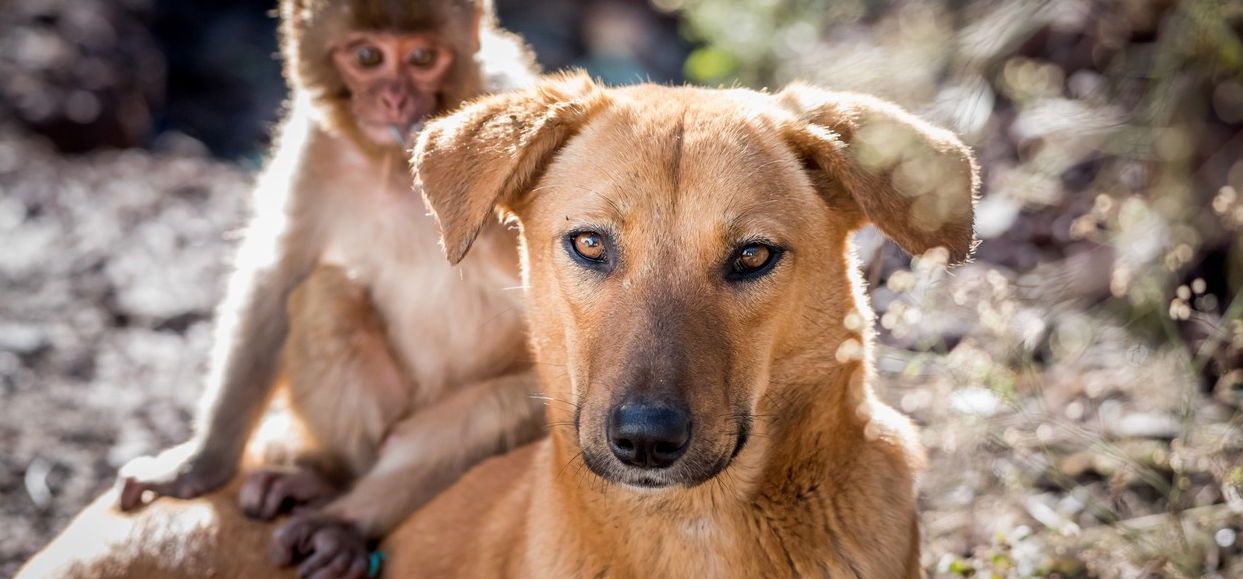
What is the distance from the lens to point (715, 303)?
293 centimetres

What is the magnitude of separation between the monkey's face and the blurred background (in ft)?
3.64

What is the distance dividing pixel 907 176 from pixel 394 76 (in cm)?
217

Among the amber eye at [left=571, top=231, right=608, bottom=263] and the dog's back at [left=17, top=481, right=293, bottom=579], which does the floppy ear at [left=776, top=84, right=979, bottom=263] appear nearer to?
the amber eye at [left=571, top=231, right=608, bottom=263]

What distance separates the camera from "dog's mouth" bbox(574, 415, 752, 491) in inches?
109

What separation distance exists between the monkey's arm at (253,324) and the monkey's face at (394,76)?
19.1 inches

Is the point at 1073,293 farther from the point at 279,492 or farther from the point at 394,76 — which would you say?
the point at 279,492

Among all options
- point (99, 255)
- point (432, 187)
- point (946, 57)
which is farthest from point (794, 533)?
point (99, 255)

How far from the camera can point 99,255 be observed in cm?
709

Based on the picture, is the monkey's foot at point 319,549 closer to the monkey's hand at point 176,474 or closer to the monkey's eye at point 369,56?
the monkey's hand at point 176,474

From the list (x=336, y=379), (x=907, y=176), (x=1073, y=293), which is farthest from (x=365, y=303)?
(x=1073, y=293)

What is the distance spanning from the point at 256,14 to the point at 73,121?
243 cm

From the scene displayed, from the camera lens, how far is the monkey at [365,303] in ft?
14.4

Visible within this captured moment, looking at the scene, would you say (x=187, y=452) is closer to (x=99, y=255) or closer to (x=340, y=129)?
(x=340, y=129)

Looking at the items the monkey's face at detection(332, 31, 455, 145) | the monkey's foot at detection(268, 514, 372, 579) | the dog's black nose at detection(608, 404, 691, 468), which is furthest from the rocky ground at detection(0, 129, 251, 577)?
the dog's black nose at detection(608, 404, 691, 468)
